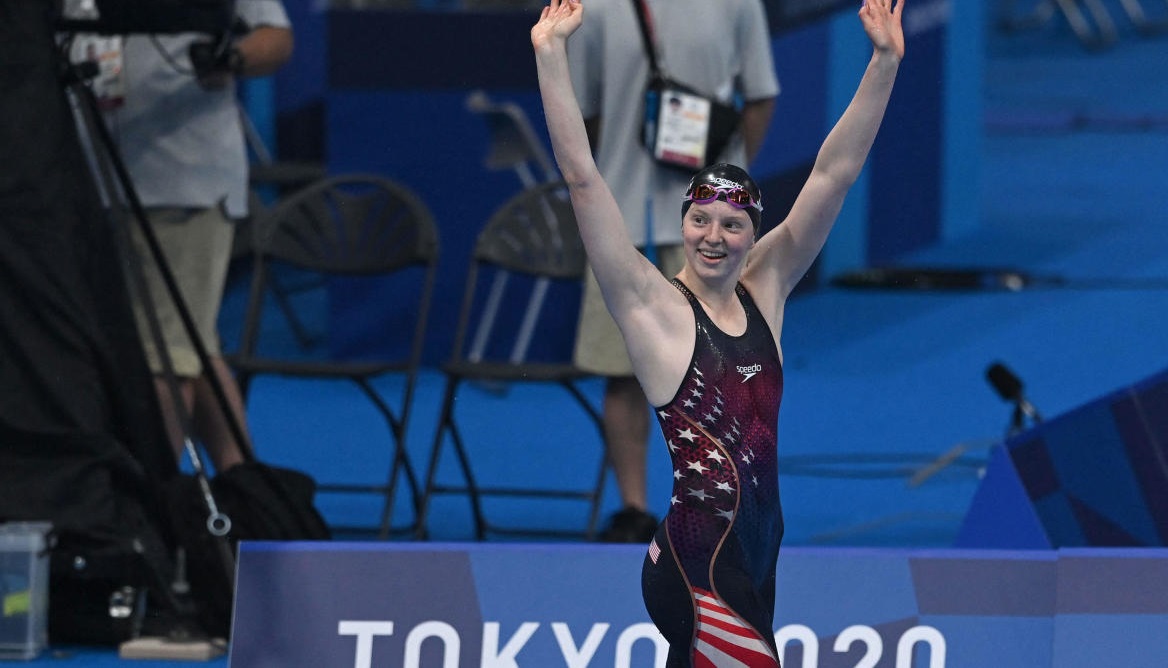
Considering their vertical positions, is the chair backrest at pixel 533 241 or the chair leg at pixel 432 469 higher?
the chair backrest at pixel 533 241

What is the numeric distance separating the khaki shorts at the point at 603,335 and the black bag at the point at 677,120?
0.28 metres

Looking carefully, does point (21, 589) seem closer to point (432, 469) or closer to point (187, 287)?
point (187, 287)

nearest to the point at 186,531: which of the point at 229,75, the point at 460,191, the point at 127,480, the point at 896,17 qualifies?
the point at 127,480

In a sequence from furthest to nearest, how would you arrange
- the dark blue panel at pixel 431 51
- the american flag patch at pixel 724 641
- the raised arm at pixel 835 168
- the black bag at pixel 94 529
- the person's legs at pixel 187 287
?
the dark blue panel at pixel 431 51, the person's legs at pixel 187 287, the black bag at pixel 94 529, the raised arm at pixel 835 168, the american flag patch at pixel 724 641

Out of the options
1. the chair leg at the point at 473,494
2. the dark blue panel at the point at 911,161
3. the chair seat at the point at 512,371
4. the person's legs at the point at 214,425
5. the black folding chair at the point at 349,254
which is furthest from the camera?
the dark blue panel at the point at 911,161

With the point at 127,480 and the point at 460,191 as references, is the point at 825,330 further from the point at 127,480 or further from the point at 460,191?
the point at 127,480

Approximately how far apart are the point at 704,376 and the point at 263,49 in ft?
8.94

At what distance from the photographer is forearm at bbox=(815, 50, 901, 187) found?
11.3ft

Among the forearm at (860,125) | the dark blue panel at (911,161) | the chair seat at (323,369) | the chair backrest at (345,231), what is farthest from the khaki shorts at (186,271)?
the dark blue panel at (911,161)

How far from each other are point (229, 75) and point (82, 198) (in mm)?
631

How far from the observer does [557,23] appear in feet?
10.7

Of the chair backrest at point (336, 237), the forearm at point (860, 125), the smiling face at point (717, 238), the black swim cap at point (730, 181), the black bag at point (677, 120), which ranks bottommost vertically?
the smiling face at point (717, 238)

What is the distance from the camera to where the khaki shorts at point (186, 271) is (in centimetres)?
565

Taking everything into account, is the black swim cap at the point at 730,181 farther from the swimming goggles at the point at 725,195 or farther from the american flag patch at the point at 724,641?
the american flag patch at the point at 724,641
